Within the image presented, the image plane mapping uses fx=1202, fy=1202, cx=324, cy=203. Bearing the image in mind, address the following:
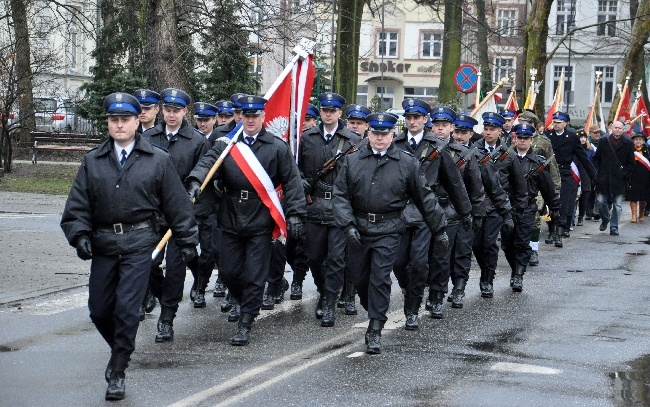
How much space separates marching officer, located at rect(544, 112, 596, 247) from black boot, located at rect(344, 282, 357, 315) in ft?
30.3

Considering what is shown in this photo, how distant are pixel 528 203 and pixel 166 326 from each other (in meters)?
6.42

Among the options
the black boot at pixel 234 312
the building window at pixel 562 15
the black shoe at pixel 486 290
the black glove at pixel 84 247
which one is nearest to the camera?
the black glove at pixel 84 247

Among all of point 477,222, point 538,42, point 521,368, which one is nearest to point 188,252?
point 521,368

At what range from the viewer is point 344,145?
1148 centimetres

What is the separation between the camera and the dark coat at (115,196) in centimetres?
783

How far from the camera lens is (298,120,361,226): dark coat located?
37.4ft

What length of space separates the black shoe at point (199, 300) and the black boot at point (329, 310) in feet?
4.86

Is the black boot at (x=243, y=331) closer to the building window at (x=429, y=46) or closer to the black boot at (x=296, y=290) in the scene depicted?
the black boot at (x=296, y=290)

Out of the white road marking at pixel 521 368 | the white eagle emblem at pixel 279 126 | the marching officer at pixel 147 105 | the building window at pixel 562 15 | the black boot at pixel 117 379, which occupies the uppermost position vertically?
Answer: the building window at pixel 562 15

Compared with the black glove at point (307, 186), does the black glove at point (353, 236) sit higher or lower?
lower

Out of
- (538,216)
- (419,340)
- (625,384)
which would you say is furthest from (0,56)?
(625,384)

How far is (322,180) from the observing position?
11.5 m

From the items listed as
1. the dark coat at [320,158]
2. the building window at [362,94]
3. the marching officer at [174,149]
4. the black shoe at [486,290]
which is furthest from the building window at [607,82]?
the marching officer at [174,149]

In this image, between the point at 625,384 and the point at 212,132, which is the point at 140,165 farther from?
the point at 212,132
